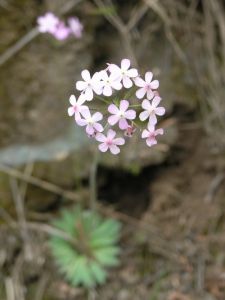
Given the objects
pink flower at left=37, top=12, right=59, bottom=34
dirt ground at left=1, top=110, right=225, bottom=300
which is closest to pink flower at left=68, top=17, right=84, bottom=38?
pink flower at left=37, top=12, right=59, bottom=34

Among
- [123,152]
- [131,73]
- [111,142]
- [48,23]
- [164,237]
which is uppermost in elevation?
[48,23]

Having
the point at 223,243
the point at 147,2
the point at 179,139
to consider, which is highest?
the point at 147,2

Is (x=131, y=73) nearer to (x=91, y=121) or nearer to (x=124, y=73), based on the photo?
(x=124, y=73)

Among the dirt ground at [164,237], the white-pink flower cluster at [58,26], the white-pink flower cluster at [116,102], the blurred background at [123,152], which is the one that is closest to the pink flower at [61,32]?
the white-pink flower cluster at [58,26]

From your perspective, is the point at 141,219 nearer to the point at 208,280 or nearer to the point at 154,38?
the point at 208,280

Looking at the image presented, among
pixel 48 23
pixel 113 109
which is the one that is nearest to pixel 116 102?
pixel 113 109

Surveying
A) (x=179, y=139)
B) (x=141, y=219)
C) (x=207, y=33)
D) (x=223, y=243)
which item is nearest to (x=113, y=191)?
(x=141, y=219)
